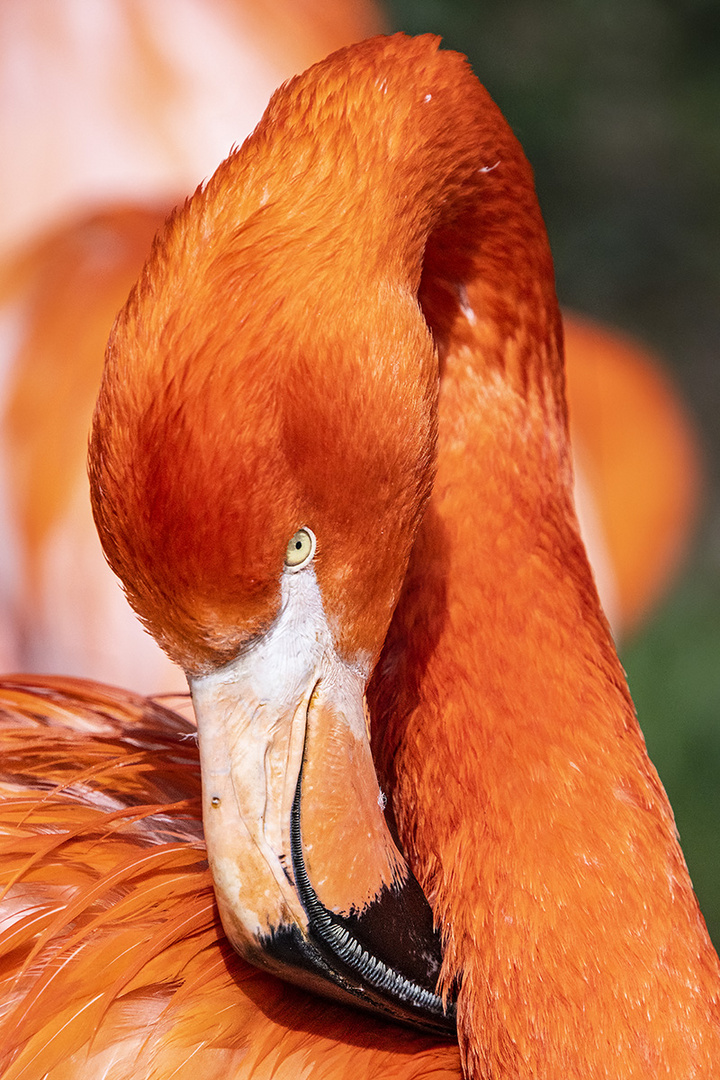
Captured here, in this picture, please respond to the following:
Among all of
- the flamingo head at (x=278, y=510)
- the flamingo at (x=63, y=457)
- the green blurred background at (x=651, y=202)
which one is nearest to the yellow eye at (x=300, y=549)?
the flamingo head at (x=278, y=510)

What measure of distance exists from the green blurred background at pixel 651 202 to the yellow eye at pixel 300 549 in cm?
187

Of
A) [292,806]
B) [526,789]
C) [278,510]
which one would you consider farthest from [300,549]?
[526,789]

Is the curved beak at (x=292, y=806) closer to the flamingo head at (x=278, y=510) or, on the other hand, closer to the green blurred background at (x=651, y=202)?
the flamingo head at (x=278, y=510)

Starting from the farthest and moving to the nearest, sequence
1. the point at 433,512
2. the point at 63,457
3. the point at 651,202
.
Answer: the point at 651,202
the point at 63,457
the point at 433,512

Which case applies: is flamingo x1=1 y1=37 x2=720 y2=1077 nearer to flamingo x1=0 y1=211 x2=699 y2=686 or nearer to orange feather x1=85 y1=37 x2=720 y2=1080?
orange feather x1=85 y1=37 x2=720 y2=1080

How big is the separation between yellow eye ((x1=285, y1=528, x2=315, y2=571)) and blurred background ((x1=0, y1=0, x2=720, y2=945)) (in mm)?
1401

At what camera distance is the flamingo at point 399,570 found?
2.70 feet

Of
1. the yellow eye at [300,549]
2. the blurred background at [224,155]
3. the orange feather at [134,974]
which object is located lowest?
the orange feather at [134,974]

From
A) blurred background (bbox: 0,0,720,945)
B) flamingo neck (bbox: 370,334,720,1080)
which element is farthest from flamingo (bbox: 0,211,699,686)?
flamingo neck (bbox: 370,334,720,1080)

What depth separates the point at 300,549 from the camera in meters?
0.87

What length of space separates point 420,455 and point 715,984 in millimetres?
649

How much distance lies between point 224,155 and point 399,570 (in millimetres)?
1568

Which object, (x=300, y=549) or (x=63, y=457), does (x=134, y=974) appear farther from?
(x=63, y=457)

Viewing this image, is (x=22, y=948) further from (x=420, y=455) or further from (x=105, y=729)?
(x=420, y=455)
